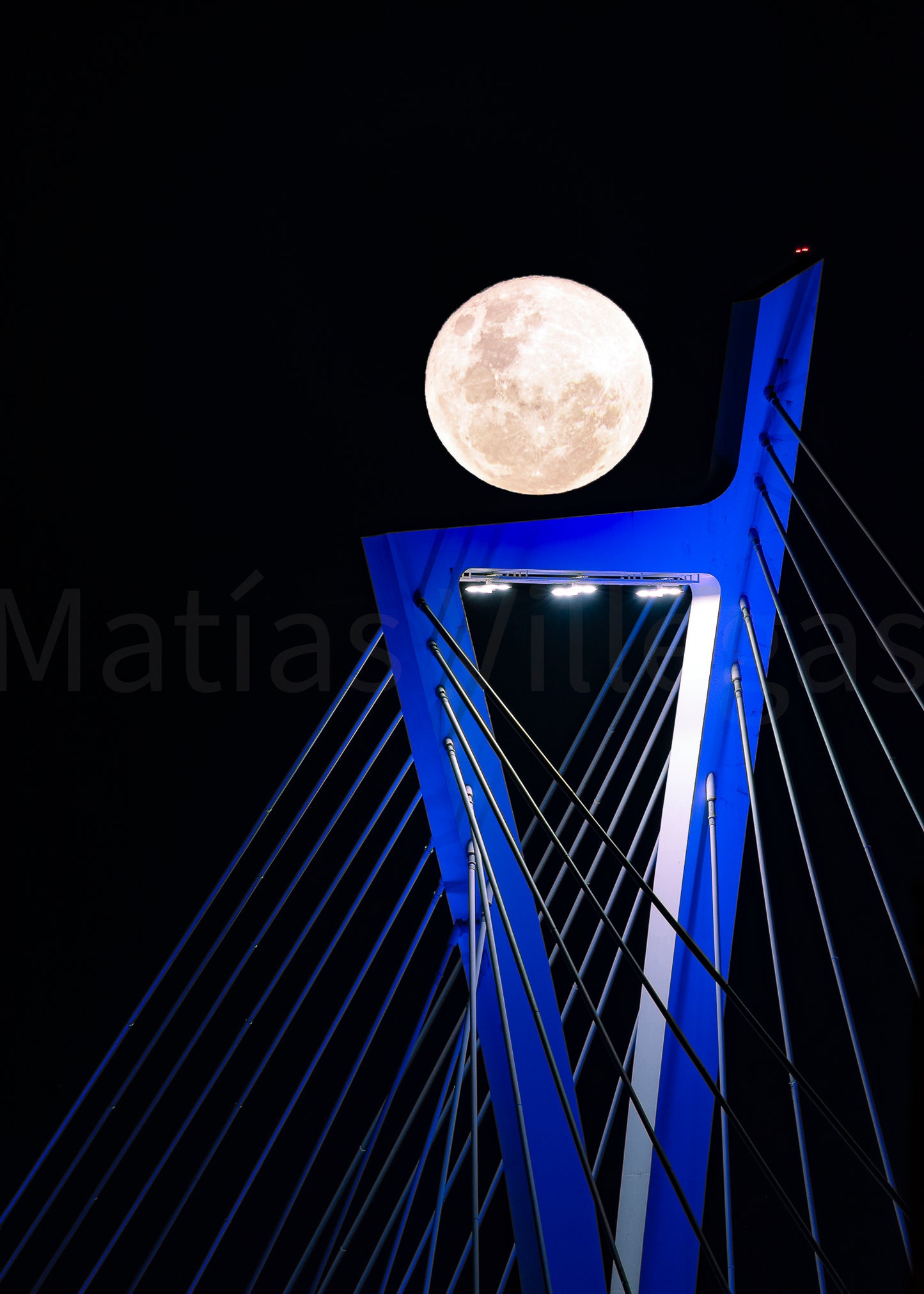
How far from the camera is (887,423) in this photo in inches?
200

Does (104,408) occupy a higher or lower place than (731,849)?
higher

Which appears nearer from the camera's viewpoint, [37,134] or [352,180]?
[37,134]

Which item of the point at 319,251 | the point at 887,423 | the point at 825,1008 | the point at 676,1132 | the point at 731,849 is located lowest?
the point at 676,1132

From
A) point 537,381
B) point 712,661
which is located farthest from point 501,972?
point 537,381

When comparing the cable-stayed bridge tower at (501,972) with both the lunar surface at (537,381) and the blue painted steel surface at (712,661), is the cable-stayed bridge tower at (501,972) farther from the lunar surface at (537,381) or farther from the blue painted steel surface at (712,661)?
the lunar surface at (537,381)

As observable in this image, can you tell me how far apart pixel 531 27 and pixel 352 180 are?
1002 mm

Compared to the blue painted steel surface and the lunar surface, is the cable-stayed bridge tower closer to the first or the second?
the blue painted steel surface

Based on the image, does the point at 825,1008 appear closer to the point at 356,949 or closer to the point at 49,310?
the point at 356,949

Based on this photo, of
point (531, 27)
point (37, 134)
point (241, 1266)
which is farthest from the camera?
point (241, 1266)

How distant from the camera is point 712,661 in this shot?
10.5ft

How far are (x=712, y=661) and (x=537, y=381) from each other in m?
1.05

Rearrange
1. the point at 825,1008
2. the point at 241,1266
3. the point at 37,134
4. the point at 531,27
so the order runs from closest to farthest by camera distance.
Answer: the point at 37,134, the point at 531,27, the point at 241,1266, the point at 825,1008

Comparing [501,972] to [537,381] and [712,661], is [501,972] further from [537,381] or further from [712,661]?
[537,381]

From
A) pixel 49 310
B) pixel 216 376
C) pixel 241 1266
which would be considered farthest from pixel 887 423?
pixel 241 1266
